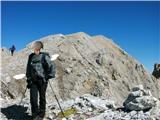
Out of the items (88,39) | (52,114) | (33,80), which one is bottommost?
(52,114)

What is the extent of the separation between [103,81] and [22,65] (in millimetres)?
9292

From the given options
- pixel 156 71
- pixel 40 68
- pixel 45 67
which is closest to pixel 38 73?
pixel 40 68

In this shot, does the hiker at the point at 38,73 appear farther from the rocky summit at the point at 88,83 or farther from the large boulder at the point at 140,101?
the large boulder at the point at 140,101

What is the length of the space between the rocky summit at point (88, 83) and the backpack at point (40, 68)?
187 centimetres

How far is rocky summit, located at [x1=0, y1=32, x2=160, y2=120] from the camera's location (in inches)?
608

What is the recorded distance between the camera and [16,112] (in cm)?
1616

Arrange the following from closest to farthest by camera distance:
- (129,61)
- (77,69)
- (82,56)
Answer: (77,69) < (82,56) < (129,61)

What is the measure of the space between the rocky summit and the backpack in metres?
1.87

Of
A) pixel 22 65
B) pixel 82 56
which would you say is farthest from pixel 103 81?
pixel 22 65

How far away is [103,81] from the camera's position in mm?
42969

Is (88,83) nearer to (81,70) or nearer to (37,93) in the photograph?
(81,70)

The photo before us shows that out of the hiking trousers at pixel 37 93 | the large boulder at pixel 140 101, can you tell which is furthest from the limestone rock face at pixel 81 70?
the hiking trousers at pixel 37 93

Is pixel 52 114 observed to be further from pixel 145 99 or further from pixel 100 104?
pixel 145 99

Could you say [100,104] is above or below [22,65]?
below
